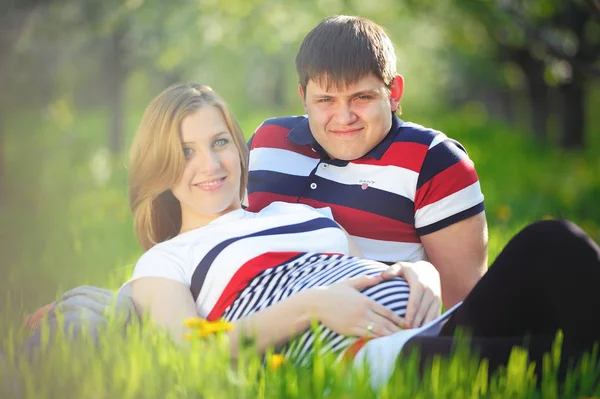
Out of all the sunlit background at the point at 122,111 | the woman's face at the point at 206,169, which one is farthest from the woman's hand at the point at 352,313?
the sunlit background at the point at 122,111

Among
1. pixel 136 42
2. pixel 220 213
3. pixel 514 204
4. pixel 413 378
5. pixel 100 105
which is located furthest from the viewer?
pixel 100 105

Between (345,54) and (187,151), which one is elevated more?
(345,54)

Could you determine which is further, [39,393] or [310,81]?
[310,81]

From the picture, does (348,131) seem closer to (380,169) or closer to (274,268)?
(380,169)

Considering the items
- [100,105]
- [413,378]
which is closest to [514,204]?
[413,378]

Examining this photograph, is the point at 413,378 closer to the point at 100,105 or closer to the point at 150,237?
the point at 150,237

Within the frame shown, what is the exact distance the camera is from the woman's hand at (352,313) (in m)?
2.52

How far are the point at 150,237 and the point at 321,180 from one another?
0.79m

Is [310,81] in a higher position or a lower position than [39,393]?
higher

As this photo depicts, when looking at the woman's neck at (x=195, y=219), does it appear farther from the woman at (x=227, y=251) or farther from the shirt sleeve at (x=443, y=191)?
the shirt sleeve at (x=443, y=191)

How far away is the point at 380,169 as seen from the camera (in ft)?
11.0

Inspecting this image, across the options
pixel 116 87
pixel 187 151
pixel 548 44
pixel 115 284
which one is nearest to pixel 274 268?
pixel 187 151

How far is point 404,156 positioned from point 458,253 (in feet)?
1.55

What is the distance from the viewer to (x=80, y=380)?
2.24m
